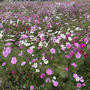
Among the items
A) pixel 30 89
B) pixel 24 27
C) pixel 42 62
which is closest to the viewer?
pixel 30 89

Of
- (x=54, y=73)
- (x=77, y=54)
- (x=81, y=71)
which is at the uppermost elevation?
(x=77, y=54)

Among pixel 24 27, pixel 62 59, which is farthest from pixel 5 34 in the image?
pixel 62 59

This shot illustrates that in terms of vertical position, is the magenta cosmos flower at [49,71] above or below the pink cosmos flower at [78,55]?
below

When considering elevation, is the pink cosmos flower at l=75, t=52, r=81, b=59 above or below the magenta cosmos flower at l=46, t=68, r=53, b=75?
above

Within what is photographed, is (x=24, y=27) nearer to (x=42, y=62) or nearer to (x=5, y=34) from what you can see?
(x=5, y=34)

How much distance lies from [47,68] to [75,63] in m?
0.66

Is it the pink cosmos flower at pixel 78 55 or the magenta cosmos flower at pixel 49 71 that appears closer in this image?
the magenta cosmos flower at pixel 49 71

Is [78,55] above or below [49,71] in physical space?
above

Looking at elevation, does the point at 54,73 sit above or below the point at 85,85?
above

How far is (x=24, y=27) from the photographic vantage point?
5676mm

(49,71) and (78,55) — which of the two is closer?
(49,71)

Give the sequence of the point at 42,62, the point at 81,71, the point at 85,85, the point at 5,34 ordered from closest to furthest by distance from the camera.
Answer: the point at 85,85, the point at 42,62, the point at 81,71, the point at 5,34

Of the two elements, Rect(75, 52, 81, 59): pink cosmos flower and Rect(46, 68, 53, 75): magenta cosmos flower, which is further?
Rect(75, 52, 81, 59): pink cosmos flower

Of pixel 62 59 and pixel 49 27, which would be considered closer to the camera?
pixel 62 59
